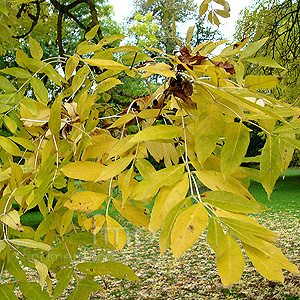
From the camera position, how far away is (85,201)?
1.74ft

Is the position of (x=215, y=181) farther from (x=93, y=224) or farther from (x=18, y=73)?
(x=18, y=73)

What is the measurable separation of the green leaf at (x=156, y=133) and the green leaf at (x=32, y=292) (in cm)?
36

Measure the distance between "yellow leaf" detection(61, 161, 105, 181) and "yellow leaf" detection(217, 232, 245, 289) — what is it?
9.6 inches

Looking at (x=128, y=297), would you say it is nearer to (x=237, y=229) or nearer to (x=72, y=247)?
(x=72, y=247)

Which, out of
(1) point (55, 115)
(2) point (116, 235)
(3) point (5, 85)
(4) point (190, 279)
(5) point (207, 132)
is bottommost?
(4) point (190, 279)

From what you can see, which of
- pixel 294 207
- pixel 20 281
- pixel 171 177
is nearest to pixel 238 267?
pixel 171 177

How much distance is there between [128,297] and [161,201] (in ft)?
12.7

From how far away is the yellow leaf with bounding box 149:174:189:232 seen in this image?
441mm

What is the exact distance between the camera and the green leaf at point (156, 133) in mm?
458

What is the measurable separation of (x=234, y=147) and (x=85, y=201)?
0.26 metres

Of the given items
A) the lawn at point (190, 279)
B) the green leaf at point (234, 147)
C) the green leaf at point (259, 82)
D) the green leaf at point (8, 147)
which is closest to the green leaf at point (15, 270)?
the green leaf at point (8, 147)

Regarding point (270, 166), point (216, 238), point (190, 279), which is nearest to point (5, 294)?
point (216, 238)

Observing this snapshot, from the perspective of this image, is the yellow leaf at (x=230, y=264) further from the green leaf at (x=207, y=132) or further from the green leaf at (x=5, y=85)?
the green leaf at (x=5, y=85)

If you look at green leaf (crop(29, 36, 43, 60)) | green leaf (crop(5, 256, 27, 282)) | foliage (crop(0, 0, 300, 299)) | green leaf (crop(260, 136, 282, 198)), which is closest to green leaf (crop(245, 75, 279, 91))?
foliage (crop(0, 0, 300, 299))
